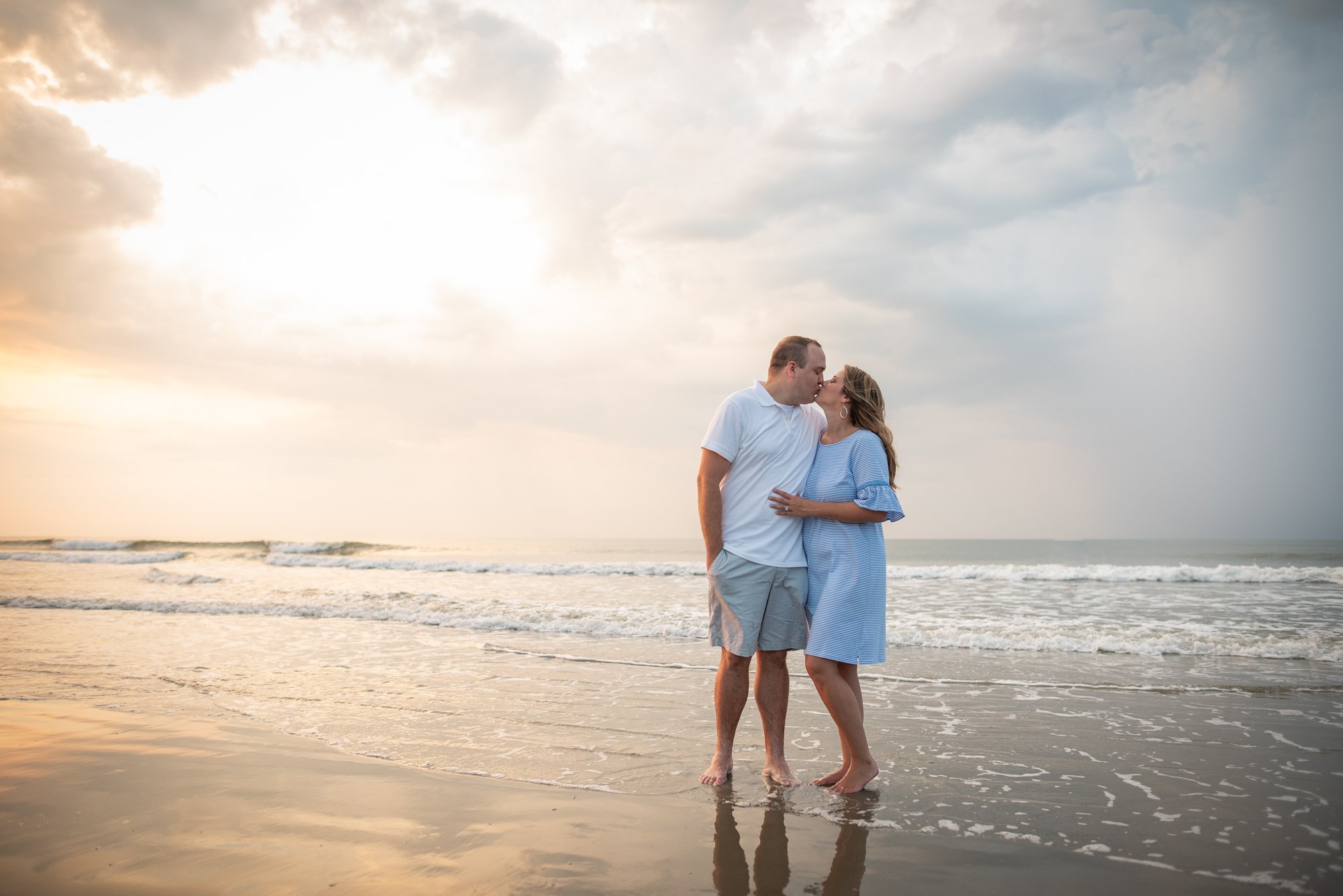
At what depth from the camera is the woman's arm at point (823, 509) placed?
399 centimetres

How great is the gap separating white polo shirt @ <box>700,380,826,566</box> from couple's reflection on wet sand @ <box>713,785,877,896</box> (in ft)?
4.15

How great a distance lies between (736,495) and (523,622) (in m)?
7.99

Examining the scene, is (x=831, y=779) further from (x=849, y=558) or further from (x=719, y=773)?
(x=849, y=558)

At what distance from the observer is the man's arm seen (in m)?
4.12

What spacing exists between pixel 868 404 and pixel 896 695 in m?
3.57

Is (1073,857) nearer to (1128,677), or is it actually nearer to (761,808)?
(761,808)

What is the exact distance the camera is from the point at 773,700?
4238 millimetres

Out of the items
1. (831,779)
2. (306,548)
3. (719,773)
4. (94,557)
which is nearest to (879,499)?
(831,779)

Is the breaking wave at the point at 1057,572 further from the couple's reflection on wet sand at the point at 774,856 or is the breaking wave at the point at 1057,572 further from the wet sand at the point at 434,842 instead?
the wet sand at the point at 434,842

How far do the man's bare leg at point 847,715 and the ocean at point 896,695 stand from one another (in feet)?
0.49

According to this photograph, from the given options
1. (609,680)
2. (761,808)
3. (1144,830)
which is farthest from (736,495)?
(609,680)

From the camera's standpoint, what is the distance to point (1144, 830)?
3.48 metres

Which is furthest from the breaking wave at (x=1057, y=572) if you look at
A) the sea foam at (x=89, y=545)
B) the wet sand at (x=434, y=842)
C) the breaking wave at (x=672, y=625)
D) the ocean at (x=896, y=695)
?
the sea foam at (x=89, y=545)

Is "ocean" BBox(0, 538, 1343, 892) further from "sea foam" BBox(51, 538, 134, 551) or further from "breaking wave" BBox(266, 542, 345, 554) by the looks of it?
"sea foam" BBox(51, 538, 134, 551)
